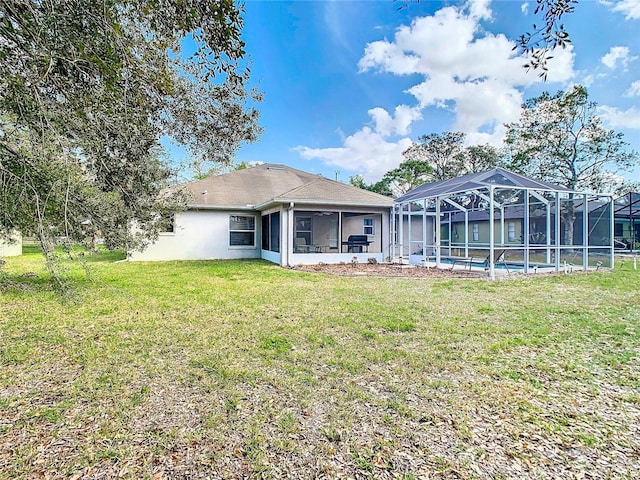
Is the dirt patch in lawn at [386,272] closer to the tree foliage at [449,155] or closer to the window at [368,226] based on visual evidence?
the window at [368,226]

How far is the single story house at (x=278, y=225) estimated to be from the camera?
13.0 metres

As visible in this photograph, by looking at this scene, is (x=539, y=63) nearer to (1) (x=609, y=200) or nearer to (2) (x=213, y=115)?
(2) (x=213, y=115)

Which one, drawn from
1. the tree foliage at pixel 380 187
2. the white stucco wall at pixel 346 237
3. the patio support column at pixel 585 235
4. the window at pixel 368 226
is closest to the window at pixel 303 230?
the white stucco wall at pixel 346 237

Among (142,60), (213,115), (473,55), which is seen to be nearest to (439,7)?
(473,55)

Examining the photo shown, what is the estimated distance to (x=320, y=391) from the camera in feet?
10.1

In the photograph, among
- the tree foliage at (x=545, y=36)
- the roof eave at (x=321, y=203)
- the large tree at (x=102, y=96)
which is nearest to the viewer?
the tree foliage at (x=545, y=36)

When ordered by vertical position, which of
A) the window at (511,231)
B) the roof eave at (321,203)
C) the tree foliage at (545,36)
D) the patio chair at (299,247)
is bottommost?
the patio chair at (299,247)

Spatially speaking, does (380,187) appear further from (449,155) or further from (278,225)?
(278,225)

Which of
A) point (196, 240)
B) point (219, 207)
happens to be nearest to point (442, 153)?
point (219, 207)

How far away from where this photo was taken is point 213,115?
16.0ft

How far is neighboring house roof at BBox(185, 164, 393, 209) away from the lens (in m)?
13.0

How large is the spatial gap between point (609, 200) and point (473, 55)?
7.92 meters

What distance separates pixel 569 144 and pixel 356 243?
16.7 meters

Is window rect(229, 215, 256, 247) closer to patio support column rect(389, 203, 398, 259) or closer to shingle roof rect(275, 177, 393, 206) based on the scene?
shingle roof rect(275, 177, 393, 206)
